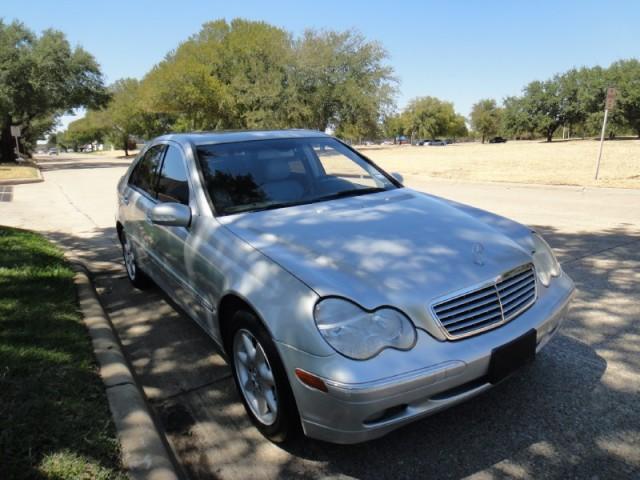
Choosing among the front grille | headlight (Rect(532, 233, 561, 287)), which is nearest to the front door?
the front grille

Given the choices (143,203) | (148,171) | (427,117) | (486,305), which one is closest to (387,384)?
(486,305)

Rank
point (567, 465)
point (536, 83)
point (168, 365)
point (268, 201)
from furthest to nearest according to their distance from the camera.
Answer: point (536, 83), point (168, 365), point (268, 201), point (567, 465)

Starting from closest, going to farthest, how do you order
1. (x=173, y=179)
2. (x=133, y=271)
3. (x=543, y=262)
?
(x=543, y=262) → (x=173, y=179) → (x=133, y=271)

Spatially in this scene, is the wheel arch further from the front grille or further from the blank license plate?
the blank license plate

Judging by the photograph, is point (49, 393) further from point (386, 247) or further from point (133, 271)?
point (133, 271)

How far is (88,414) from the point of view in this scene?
2635 millimetres

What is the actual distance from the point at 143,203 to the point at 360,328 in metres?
2.90

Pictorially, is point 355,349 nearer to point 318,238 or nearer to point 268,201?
point 318,238

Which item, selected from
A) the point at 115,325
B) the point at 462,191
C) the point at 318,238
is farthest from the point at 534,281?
the point at 462,191

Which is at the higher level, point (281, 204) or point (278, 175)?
point (278, 175)

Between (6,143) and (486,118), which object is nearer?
(6,143)

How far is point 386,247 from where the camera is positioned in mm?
2605

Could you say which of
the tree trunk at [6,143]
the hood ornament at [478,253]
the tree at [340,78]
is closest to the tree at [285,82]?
the tree at [340,78]

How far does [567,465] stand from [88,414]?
8.05 feet
